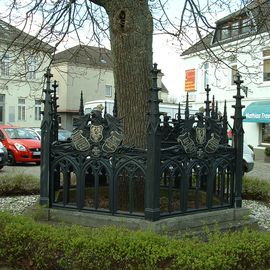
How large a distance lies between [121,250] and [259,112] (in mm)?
24695

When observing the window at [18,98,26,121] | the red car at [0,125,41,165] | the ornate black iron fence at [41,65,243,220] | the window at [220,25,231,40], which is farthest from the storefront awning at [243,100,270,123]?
the window at [18,98,26,121]

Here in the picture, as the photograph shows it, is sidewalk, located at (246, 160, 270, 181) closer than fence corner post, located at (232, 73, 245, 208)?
No

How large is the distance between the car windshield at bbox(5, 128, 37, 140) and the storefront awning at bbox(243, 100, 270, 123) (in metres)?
12.8

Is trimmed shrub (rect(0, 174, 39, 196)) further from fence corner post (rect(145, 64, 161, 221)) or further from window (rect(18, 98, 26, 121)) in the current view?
window (rect(18, 98, 26, 121))

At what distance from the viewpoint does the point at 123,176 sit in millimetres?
6457

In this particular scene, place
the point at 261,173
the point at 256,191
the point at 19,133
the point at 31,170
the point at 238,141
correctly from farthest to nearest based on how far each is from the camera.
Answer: the point at 19,133 < the point at 261,173 < the point at 31,170 < the point at 256,191 < the point at 238,141

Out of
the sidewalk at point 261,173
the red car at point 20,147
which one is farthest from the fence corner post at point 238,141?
the red car at point 20,147

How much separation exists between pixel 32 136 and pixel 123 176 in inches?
628

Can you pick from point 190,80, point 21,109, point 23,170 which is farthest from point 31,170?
point 21,109

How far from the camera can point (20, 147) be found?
2064 cm

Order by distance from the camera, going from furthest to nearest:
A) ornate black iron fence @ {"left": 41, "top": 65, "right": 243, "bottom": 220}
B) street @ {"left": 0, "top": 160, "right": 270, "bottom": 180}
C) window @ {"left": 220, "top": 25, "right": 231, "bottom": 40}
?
1. street @ {"left": 0, "top": 160, "right": 270, "bottom": 180}
2. window @ {"left": 220, "top": 25, "right": 231, "bottom": 40}
3. ornate black iron fence @ {"left": 41, "top": 65, "right": 243, "bottom": 220}

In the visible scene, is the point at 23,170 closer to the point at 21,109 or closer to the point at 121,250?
the point at 121,250

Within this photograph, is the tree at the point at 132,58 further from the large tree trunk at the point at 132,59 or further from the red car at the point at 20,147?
the red car at the point at 20,147

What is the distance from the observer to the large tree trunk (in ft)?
21.6
